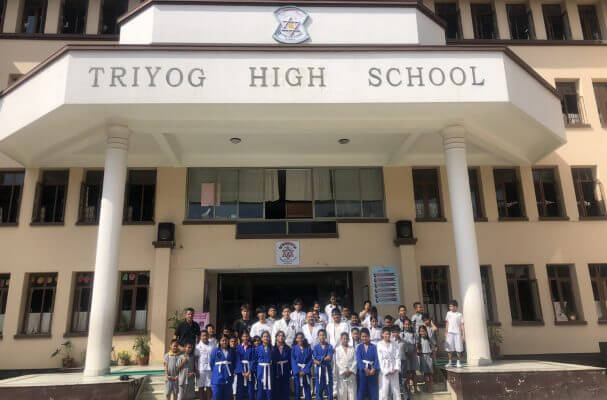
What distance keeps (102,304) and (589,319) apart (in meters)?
13.5

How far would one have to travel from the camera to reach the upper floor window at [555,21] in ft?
54.3

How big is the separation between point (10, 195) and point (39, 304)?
350 centimetres

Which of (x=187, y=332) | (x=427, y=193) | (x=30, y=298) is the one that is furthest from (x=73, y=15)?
(x=427, y=193)

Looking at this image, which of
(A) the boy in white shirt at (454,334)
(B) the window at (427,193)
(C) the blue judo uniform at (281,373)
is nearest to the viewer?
(C) the blue judo uniform at (281,373)

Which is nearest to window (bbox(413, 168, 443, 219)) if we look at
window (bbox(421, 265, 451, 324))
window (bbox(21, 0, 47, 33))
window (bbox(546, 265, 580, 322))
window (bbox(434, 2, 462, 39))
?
window (bbox(421, 265, 451, 324))

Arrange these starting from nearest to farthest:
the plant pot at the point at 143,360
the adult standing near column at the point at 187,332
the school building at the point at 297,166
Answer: the adult standing near column at the point at 187,332
the school building at the point at 297,166
the plant pot at the point at 143,360

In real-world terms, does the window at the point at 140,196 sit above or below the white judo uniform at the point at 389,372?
above

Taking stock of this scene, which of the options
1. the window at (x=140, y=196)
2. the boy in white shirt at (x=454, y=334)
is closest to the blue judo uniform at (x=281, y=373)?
the boy in white shirt at (x=454, y=334)

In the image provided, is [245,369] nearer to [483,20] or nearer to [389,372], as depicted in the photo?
[389,372]

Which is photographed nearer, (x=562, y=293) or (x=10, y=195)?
(x=10, y=195)

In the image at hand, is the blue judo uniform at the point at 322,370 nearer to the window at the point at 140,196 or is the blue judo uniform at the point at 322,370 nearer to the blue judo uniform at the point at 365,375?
the blue judo uniform at the point at 365,375

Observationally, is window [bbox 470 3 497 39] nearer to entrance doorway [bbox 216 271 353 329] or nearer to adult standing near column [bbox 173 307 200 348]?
entrance doorway [bbox 216 271 353 329]

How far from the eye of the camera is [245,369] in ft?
28.6

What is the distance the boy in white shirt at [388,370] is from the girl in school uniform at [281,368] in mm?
1776
